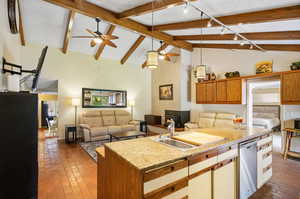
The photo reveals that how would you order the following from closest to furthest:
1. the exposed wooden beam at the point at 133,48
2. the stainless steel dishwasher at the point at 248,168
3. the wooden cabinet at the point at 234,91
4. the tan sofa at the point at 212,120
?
the stainless steel dishwasher at the point at 248,168
the wooden cabinet at the point at 234,91
the tan sofa at the point at 212,120
the exposed wooden beam at the point at 133,48

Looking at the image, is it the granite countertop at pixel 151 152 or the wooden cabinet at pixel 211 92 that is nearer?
the granite countertop at pixel 151 152

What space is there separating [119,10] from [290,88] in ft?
15.1

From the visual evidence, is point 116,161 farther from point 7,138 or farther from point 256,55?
point 256,55

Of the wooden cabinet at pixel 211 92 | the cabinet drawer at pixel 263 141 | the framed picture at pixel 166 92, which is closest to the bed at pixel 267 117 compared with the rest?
the wooden cabinet at pixel 211 92

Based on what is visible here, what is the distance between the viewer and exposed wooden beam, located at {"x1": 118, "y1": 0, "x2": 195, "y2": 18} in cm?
275

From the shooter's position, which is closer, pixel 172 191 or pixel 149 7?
pixel 172 191

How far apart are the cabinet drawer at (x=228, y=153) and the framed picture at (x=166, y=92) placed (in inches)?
183

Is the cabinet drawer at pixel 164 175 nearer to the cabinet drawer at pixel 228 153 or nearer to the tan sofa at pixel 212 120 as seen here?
the cabinet drawer at pixel 228 153

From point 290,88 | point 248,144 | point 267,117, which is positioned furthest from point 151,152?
point 267,117

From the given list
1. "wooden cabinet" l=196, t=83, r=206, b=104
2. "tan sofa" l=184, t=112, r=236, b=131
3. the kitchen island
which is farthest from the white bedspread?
the kitchen island

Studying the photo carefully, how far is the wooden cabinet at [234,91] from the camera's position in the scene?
4582mm

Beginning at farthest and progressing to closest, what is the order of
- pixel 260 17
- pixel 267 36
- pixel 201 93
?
pixel 201 93, pixel 267 36, pixel 260 17

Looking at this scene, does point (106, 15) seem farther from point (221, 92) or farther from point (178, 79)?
point (221, 92)

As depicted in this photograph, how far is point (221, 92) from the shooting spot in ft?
16.5
